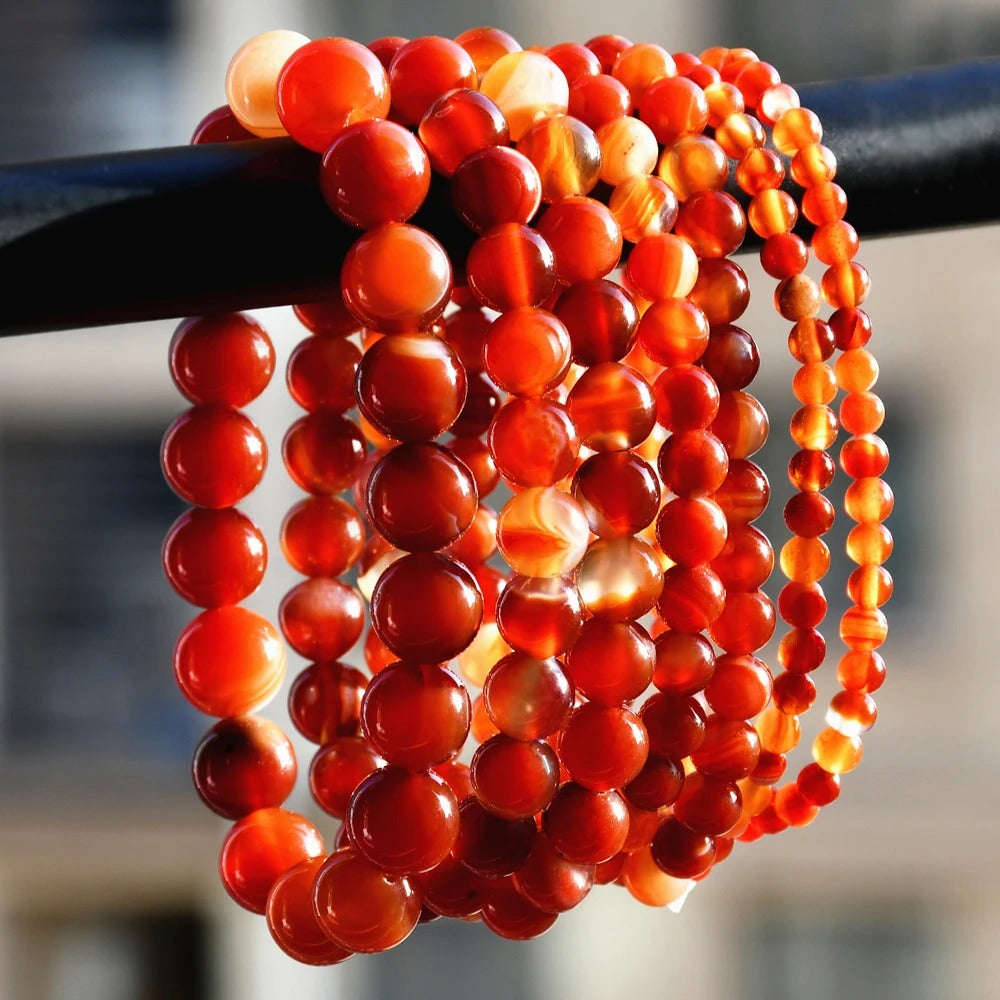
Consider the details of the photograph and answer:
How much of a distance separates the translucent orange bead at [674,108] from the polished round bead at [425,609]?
124 millimetres

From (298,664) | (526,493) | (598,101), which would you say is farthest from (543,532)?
(298,664)

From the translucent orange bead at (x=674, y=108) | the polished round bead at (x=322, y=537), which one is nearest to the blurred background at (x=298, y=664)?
the polished round bead at (x=322, y=537)

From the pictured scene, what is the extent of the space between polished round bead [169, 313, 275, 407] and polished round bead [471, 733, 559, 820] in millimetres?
111

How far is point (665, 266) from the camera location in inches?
12.5

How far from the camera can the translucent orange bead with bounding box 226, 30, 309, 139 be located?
302mm

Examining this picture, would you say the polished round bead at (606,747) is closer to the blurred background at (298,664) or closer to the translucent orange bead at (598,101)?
the translucent orange bead at (598,101)

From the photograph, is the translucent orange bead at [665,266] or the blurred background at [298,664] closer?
the translucent orange bead at [665,266]

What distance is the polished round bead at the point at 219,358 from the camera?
0.33 meters

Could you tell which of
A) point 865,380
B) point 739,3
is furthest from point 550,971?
point 865,380

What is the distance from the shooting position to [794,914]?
1.60 metres

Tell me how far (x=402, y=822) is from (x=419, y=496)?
2.8 inches

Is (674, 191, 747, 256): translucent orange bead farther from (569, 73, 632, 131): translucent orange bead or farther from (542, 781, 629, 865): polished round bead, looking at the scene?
(542, 781, 629, 865): polished round bead

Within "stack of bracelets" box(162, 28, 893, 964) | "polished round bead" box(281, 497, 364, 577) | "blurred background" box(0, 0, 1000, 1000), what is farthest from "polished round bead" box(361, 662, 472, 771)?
"blurred background" box(0, 0, 1000, 1000)

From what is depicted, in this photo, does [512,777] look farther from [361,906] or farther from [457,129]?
[457,129]
